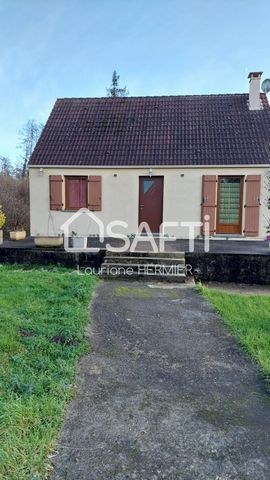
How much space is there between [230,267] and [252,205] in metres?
3.63

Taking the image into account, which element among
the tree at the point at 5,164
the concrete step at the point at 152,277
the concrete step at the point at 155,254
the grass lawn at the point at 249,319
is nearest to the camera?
the grass lawn at the point at 249,319

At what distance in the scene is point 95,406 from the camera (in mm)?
2451

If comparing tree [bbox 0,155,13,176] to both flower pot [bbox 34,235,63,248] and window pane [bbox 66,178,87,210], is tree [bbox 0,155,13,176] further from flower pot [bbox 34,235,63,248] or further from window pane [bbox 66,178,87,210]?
flower pot [bbox 34,235,63,248]

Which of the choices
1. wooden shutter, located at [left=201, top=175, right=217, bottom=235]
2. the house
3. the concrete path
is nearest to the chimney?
the house

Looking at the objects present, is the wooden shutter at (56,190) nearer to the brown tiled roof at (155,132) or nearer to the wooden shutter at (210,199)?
the brown tiled roof at (155,132)

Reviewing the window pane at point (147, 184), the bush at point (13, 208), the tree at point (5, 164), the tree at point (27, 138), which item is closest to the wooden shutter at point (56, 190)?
the window pane at point (147, 184)

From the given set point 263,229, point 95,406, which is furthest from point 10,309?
point 263,229

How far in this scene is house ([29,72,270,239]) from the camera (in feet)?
32.7

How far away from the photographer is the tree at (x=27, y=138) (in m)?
21.5

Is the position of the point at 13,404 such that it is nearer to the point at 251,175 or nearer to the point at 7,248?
the point at 7,248

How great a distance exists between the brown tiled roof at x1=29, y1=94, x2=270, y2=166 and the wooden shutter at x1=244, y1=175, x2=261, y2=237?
60 cm

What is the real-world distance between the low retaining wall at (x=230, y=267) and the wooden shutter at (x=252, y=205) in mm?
3246

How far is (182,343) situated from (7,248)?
17.6 feet
